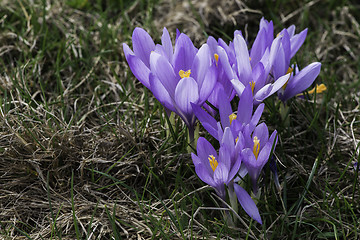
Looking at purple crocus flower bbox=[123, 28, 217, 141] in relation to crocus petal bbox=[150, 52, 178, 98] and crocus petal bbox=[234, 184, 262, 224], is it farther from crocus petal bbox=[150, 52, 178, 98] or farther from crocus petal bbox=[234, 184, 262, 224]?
crocus petal bbox=[234, 184, 262, 224]

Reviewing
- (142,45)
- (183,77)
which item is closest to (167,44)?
(142,45)

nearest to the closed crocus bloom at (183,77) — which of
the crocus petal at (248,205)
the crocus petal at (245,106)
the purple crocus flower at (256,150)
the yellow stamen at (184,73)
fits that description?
the yellow stamen at (184,73)

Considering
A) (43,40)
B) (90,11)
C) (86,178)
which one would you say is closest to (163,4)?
Answer: (90,11)

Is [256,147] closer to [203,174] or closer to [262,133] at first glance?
[262,133]

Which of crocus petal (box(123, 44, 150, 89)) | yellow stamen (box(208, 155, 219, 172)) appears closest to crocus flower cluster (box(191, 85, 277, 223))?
yellow stamen (box(208, 155, 219, 172))

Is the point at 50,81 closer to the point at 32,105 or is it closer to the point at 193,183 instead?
the point at 32,105

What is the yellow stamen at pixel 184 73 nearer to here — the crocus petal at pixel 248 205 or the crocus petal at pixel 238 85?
the crocus petal at pixel 238 85
